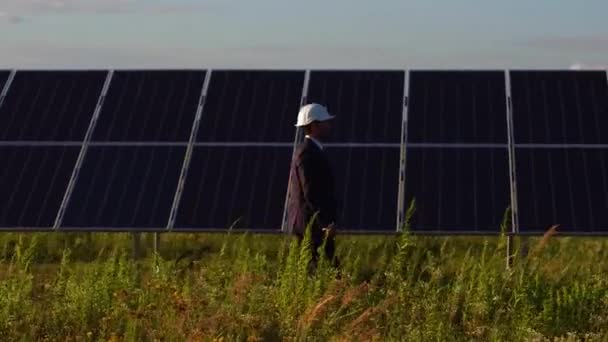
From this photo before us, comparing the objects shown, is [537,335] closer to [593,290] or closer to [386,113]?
[593,290]

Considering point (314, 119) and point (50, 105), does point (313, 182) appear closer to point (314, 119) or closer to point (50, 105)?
point (314, 119)

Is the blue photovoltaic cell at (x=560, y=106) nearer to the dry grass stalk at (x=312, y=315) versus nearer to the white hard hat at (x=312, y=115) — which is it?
the white hard hat at (x=312, y=115)

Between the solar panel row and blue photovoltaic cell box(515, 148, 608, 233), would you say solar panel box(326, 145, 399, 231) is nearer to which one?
the solar panel row

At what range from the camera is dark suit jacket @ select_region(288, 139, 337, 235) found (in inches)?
391

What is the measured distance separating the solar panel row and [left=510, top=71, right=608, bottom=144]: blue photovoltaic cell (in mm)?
21

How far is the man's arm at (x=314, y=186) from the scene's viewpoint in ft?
32.6

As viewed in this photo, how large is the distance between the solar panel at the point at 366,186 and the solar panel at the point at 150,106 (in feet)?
6.67

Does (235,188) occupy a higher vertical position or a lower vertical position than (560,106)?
lower

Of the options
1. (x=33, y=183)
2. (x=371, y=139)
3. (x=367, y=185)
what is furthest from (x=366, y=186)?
(x=33, y=183)

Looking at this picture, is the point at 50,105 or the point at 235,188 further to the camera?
the point at 50,105

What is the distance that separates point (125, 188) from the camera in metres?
13.7

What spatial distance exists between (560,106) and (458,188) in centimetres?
211

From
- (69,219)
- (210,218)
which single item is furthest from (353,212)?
(69,219)

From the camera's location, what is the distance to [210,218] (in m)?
13.1
